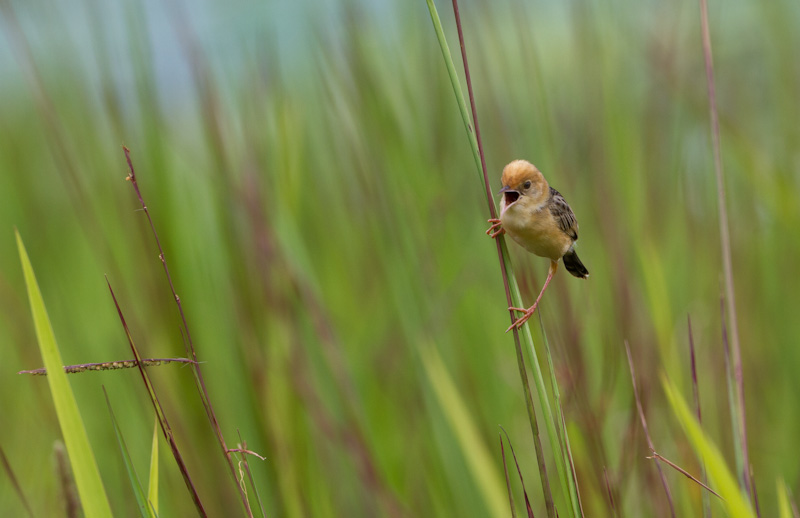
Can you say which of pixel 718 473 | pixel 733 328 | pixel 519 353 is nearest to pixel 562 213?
pixel 733 328

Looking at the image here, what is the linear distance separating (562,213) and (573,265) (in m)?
0.25

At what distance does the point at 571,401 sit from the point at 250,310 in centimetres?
82

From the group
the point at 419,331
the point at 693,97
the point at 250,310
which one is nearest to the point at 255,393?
the point at 250,310

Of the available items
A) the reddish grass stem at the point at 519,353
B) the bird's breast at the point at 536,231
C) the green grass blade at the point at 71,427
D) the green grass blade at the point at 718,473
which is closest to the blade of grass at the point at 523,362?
the reddish grass stem at the point at 519,353

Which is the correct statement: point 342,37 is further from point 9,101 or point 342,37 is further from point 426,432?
point 9,101

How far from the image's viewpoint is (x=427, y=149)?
2.18 metres

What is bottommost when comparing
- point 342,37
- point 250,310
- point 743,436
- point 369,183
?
point 743,436

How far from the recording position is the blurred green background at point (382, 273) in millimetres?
1764

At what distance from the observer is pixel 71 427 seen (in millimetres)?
1026

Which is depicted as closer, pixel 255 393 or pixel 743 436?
pixel 743 436

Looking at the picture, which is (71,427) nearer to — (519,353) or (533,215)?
(519,353)

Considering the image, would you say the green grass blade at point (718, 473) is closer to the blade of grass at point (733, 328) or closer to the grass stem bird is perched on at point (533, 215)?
the blade of grass at point (733, 328)

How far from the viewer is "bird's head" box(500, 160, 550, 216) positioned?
163 centimetres

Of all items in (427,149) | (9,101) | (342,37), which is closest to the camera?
(342,37)
